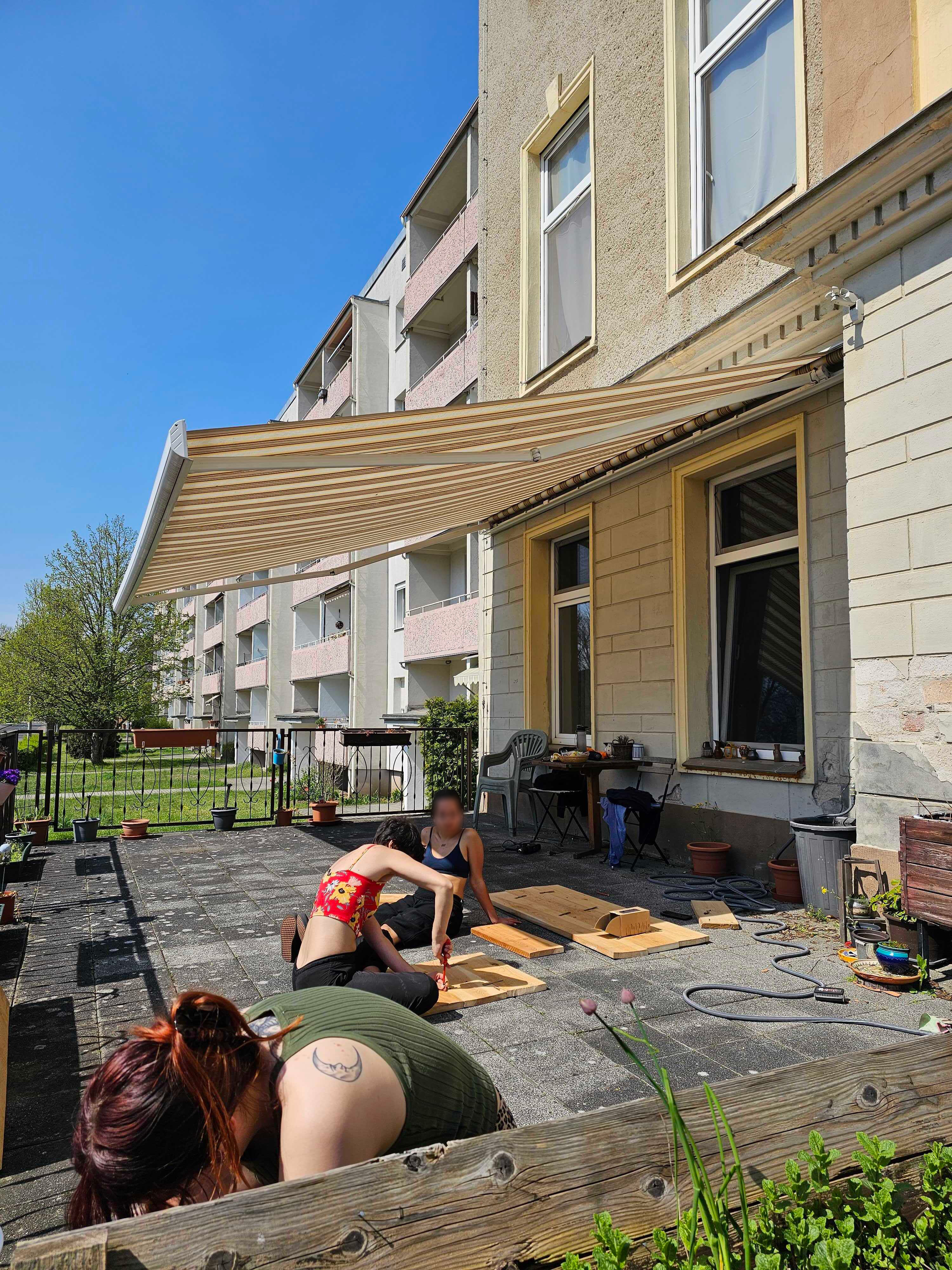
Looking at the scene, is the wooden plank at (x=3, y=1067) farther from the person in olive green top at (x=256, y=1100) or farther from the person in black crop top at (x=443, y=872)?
the person in black crop top at (x=443, y=872)

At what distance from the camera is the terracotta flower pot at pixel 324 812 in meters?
9.84

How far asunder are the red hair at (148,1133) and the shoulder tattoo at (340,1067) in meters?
0.18

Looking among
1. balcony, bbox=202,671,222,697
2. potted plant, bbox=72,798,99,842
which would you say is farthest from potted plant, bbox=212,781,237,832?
balcony, bbox=202,671,222,697

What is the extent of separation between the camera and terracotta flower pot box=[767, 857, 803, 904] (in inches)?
218

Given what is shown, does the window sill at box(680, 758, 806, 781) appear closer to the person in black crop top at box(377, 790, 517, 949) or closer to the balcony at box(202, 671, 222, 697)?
the person in black crop top at box(377, 790, 517, 949)

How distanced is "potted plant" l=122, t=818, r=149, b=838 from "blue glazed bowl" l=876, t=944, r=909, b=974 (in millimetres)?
7281

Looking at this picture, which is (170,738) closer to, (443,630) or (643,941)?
(443,630)

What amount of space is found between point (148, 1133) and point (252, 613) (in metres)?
34.2

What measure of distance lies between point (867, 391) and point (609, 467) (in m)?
3.43

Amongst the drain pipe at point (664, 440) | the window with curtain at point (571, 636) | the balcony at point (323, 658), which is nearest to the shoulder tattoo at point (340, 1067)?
the drain pipe at point (664, 440)

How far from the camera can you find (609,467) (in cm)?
806

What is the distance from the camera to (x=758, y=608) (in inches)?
269

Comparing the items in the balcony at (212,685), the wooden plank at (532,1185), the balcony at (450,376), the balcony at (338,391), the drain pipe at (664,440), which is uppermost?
the balcony at (338,391)

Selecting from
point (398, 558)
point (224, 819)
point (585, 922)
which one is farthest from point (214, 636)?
point (585, 922)
